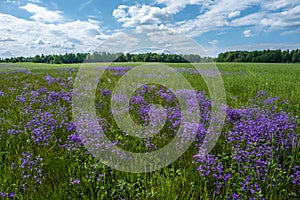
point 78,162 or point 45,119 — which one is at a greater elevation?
point 45,119

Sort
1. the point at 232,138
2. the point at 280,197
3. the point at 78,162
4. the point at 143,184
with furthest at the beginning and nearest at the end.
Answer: the point at 232,138 < the point at 78,162 < the point at 143,184 < the point at 280,197

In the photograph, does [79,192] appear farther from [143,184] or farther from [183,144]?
[183,144]

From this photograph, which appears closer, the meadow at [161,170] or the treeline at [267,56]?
the meadow at [161,170]

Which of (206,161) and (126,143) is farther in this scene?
(126,143)

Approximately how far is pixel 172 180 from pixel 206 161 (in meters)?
0.49

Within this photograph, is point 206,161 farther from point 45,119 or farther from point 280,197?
point 45,119

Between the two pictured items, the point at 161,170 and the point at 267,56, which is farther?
the point at 267,56

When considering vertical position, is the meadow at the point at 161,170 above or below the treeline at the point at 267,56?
below

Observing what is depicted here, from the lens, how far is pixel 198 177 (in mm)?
2854

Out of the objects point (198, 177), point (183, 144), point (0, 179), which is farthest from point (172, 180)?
point (0, 179)

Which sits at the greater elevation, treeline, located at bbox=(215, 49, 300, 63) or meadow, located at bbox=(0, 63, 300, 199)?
treeline, located at bbox=(215, 49, 300, 63)

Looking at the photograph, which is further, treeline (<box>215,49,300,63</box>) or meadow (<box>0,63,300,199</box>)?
treeline (<box>215,49,300,63</box>)

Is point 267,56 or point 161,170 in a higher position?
point 267,56

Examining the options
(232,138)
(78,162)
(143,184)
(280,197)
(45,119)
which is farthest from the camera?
(45,119)
